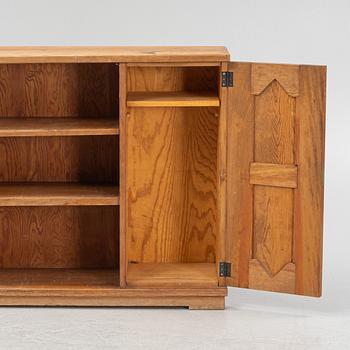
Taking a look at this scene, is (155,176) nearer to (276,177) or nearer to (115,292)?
(115,292)

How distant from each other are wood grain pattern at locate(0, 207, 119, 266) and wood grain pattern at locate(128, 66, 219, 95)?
0.70 m

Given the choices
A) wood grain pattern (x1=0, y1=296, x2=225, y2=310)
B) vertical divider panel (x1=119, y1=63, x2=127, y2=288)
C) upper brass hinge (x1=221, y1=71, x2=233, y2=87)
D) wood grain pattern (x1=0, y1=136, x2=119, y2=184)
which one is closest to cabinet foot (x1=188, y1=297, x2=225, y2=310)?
wood grain pattern (x1=0, y1=296, x2=225, y2=310)

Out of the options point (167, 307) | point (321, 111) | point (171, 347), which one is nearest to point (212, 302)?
point (167, 307)

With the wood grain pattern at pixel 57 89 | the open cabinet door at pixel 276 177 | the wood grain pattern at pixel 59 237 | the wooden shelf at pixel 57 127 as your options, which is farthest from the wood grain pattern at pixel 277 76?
the wood grain pattern at pixel 59 237

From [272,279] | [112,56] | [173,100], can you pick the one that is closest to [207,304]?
[272,279]

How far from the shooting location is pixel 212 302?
6.54m

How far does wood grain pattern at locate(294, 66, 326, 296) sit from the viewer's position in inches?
246

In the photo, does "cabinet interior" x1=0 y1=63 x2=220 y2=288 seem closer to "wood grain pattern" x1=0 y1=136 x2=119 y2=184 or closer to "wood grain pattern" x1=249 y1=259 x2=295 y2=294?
"wood grain pattern" x1=0 y1=136 x2=119 y2=184

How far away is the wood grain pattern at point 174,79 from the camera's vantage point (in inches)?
271

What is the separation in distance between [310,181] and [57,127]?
1.25m

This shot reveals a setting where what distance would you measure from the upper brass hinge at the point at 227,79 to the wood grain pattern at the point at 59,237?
112 centimetres

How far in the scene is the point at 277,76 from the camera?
6.26 metres

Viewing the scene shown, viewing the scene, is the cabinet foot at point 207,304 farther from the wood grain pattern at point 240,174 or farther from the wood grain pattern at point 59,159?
the wood grain pattern at point 59,159

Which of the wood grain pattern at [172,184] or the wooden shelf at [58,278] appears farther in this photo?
the wood grain pattern at [172,184]
